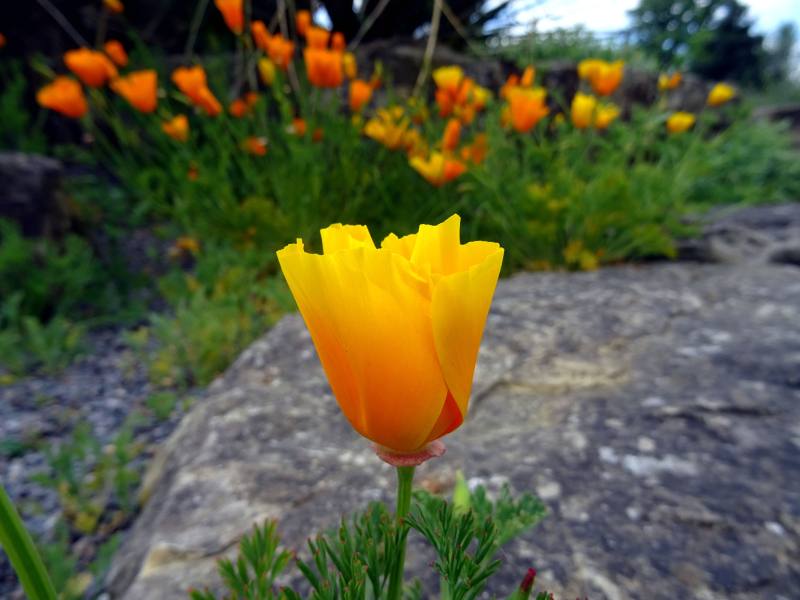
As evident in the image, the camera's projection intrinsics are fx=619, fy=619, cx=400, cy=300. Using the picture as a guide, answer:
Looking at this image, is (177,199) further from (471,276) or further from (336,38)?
(471,276)

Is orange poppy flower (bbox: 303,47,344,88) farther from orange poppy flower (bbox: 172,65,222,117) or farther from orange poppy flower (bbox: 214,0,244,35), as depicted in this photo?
orange poppy flower (bbox: 172,65,222,117)

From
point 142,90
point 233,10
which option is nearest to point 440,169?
point 233,10

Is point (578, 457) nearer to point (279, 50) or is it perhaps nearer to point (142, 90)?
point (279, 50)

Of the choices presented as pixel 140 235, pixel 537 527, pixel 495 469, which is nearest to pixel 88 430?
pixel 495 469

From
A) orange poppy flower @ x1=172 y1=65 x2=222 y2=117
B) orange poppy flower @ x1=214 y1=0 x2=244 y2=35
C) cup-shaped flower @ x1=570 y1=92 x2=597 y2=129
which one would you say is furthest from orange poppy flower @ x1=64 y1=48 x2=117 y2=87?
cup-shaped flower @ x1=570 y1=92 x2=597 y2=129

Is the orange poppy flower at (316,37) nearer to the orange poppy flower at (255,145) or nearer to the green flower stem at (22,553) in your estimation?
the orange poppy flower at (255,145)

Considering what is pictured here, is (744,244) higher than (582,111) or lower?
lower

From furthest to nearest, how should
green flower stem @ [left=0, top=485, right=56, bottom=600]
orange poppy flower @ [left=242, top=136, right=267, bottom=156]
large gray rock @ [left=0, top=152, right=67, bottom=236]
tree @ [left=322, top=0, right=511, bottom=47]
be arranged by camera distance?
1. tree @ [left=322, top=0, right=511, bottom=47]
2. large gray rock @ [left=0, top=152, right=67, bottom=236]
3. orange poppy flower @ [left=242, top=136, right=267, bottom=156]
4. green flower stem @ [left=0, top=485, right=56, bottom=600]
